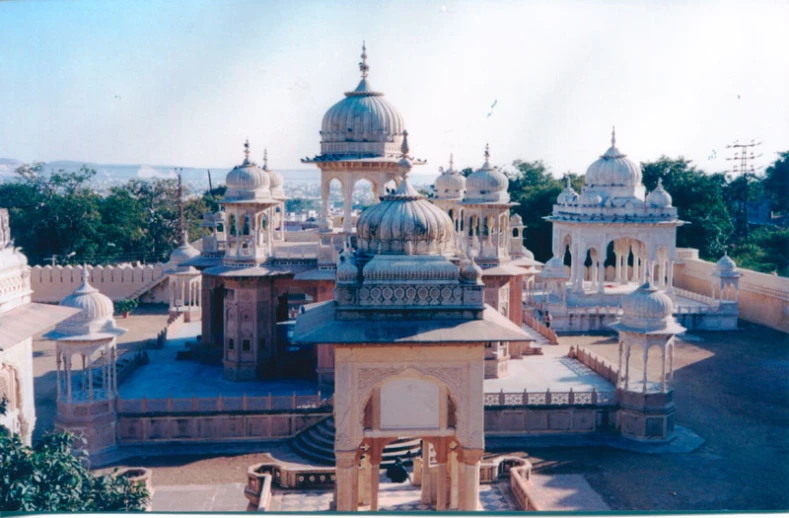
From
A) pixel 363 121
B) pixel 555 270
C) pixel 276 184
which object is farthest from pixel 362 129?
pixel 555 270

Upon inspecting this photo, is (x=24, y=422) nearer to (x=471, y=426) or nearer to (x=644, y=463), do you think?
(x=471, y=426)

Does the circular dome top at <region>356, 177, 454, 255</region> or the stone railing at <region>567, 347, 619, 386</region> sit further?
the stone railing at <region>567, 347, 619, 386</region>

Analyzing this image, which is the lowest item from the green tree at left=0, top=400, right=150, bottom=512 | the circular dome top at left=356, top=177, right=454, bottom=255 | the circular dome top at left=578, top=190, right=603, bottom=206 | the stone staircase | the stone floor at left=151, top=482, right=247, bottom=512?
the stone floor at left=151, top=482, right=247, bottom=512

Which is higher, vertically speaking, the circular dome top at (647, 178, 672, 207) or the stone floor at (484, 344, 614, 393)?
the circular dome top at (647, 178, 672, 207)

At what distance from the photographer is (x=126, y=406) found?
1950cm

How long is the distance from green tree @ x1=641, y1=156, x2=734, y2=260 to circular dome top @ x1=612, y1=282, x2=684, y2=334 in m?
29.1

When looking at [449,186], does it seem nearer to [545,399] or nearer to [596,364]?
[596,364]

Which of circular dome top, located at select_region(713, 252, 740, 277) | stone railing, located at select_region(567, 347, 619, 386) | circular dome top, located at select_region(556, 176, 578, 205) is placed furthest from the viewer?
circular dome top, located at select_region(556, 176, 578, 205)

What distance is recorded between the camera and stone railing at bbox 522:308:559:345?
28.9 metres

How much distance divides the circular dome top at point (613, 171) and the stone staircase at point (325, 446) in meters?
22.1

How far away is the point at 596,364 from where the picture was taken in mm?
23922

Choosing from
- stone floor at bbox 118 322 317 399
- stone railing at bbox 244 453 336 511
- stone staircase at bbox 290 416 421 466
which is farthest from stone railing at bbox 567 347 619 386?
stone railing at bbox 244 453 336 511

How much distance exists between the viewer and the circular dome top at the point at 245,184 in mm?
23125

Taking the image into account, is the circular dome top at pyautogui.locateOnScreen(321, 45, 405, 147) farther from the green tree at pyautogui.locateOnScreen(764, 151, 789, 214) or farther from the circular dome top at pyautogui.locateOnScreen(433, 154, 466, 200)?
the green tree at pyautogui.locateOnScreen(764, 151, 789, 214)
